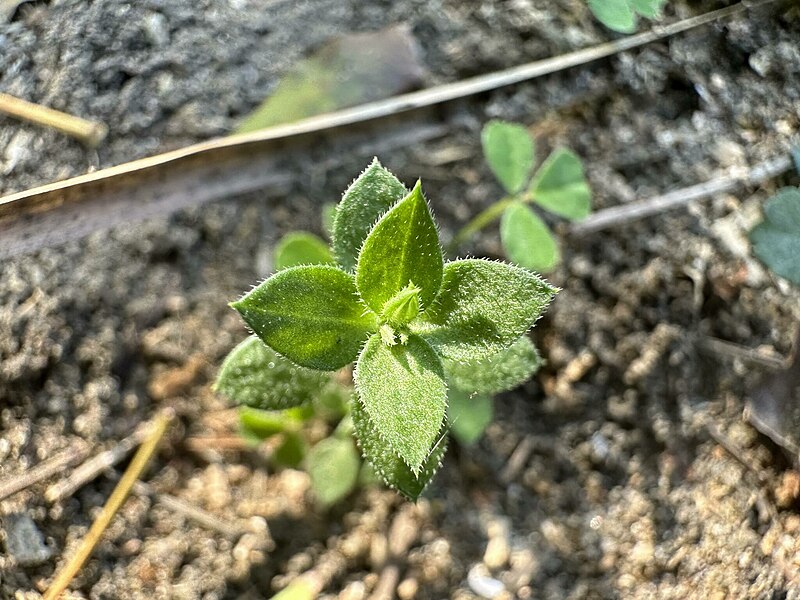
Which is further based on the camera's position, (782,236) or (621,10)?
(621,10)

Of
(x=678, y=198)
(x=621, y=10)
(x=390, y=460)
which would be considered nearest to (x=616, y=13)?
(x=621, y=10)

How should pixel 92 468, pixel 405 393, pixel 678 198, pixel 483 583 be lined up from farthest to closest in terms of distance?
pixel 678 198, pixel 483 583, pixel 92 468, pixel 405 393

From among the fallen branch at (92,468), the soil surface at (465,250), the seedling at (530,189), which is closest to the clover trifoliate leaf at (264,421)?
the soil surface at (465,250)

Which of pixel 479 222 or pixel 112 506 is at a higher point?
pixel 479 222

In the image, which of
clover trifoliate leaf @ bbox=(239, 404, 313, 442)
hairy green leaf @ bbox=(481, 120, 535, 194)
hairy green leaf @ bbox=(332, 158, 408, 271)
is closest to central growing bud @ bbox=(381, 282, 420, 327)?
hairy green leaf @ bbox=(332, 158, 408, 271)

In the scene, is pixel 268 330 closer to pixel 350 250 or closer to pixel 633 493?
pixel 350 250

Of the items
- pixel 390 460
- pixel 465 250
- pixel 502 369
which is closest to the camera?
pixel 390 460

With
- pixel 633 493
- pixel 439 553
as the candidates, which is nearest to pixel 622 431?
pixel 633 493

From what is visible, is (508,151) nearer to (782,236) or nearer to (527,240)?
(527,240)

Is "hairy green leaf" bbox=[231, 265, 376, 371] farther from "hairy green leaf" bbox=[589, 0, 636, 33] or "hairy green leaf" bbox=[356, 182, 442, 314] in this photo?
"hairy green leaf" bbox=[589, 0, 636, 33]
